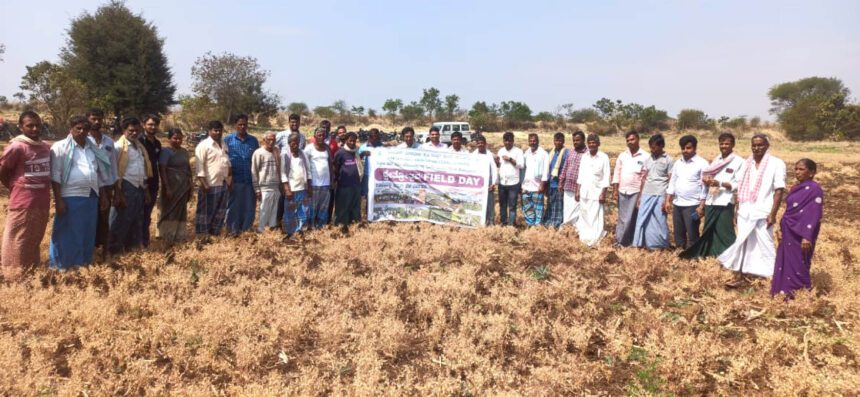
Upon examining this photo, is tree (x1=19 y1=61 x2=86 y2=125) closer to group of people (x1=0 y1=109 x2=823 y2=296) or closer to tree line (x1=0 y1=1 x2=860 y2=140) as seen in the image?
tree line (x1=0 y1=1 x2=860 y2=140)

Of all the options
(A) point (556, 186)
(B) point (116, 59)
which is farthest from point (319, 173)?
(B) point (116, 59)

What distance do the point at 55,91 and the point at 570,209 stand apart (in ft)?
64.1

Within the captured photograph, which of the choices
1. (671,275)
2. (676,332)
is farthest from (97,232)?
(671,275)

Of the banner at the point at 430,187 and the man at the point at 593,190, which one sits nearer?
the man at the point at 593,190

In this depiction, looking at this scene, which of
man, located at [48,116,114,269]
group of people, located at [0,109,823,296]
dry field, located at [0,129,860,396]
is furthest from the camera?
man, located at [48,116,114,269]

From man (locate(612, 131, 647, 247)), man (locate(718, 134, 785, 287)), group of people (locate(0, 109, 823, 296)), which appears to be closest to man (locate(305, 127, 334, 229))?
group of people (locate(0, 109, 823, 296))

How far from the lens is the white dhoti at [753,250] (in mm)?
4914

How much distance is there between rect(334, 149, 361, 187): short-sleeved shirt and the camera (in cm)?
674

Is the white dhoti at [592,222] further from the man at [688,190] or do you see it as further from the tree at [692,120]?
the tree at [692,120]

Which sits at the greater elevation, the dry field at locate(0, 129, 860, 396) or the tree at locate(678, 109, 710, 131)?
the tree at locate(678, 109, 710, 131)

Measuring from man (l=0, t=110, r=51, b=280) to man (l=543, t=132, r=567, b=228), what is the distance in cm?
607

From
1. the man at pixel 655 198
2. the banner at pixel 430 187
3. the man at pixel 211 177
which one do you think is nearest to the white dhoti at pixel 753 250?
the man at pixel 655 198

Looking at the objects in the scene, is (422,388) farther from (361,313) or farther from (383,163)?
(383,163)

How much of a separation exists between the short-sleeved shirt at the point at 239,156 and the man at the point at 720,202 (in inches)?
217
